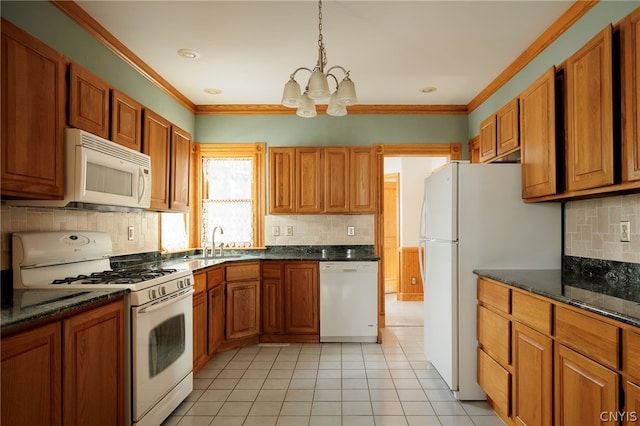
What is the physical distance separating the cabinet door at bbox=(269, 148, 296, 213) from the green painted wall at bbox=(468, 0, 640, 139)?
7.39ft

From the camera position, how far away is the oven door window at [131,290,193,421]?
1986 mm

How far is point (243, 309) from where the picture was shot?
3.81 metres

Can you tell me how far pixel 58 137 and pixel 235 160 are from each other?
8.79 feet

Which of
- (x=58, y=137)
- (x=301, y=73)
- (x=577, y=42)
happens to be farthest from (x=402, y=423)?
(x=301, y=73)

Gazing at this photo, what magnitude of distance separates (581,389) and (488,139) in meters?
2.18

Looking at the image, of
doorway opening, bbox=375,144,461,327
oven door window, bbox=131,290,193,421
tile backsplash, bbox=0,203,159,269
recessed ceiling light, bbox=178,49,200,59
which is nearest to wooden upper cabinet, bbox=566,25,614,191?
oven door window, bbox=131,290,193,421

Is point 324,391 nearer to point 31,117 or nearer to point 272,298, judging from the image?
point 272,298

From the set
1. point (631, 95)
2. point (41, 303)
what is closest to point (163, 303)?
point (41, 303)

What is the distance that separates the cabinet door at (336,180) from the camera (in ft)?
14.1

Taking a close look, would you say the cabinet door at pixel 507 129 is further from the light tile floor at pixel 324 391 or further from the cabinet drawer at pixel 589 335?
the light tile floor at pixel 324 391

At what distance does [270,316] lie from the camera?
395 centimetres

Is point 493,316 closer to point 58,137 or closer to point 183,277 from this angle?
point 183,277

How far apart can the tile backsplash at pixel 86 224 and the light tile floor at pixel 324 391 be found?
126 centimetres

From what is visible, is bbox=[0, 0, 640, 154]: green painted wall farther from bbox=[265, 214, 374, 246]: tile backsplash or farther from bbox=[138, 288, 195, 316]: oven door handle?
bbox=[138, 288, 195, 316]: oven door handle
